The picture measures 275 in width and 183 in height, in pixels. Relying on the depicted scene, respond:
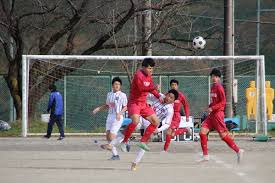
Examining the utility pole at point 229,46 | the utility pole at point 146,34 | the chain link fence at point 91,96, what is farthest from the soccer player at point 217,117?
the utility pole at point 146,34

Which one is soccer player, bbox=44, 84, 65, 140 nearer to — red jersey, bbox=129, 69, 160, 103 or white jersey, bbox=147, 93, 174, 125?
white jersey, bbox=147, 93, 174, 125

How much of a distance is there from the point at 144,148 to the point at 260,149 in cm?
564

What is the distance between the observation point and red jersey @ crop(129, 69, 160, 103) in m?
14.2

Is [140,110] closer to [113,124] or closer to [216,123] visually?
[216,123]

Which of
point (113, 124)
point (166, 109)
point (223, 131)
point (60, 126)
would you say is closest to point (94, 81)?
point (60, 126)

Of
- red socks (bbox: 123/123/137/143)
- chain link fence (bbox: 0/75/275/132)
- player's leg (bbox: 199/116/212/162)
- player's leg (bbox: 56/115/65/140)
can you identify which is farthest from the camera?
chain link fence (bbox: 0/75/275/132)

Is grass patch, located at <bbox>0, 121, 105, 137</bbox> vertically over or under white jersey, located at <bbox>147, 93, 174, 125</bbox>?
under

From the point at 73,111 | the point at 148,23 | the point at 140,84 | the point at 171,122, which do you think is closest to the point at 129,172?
the point at 140,84

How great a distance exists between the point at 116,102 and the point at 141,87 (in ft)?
6.34

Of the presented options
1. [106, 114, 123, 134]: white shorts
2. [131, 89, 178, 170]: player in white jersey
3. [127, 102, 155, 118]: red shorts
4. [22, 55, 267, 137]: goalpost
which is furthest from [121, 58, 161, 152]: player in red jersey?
[22, 55, 267, 137]: goalpost

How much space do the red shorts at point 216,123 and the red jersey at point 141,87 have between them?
1.39 meters

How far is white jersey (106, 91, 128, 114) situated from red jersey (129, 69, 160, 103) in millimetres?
1654

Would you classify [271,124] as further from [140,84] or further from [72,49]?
[140,84]

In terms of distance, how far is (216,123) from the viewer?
15.0 m
